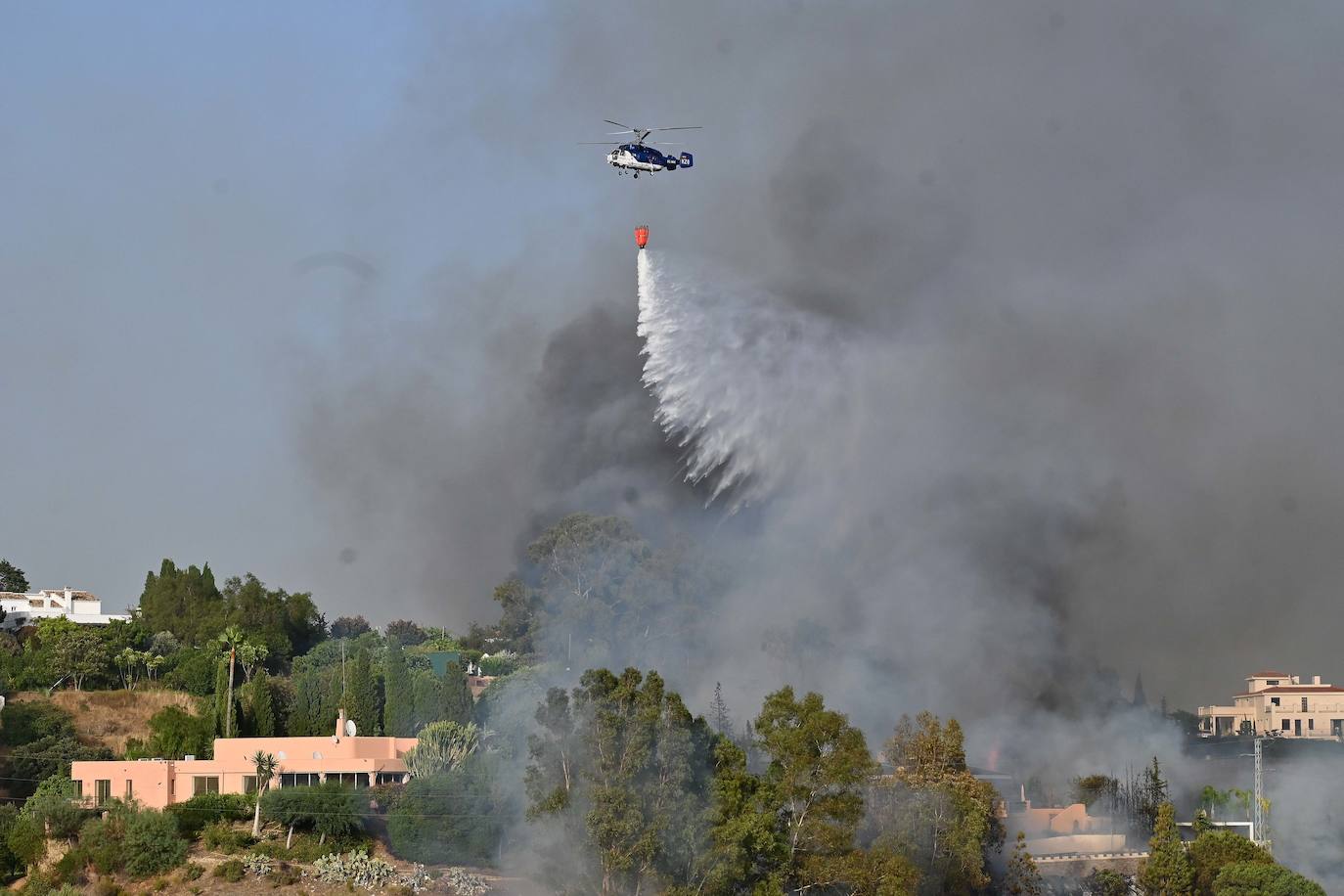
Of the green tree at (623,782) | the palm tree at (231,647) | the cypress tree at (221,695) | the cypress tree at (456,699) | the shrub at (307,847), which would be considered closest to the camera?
the green tree at (623,782)

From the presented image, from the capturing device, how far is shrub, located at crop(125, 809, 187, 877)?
60906mm

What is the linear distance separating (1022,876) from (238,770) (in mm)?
30663

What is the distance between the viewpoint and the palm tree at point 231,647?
75.6 meters

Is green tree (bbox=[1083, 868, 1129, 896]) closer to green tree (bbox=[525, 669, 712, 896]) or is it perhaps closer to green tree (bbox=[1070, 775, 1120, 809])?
green tree (bbox=[1070, 775, 1120, 809])

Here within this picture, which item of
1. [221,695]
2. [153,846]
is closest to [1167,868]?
[153,846]

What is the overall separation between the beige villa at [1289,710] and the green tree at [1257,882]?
49.7 m

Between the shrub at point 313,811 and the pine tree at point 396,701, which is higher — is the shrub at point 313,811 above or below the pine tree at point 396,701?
below

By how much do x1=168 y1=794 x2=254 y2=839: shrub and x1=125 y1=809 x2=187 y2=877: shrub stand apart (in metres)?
1.74

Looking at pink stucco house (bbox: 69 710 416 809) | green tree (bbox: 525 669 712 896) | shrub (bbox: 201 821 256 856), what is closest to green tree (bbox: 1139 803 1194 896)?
green tree (bbox: 525 669 712 896)

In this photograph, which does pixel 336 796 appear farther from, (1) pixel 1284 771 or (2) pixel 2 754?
(1) pixel 1284 771

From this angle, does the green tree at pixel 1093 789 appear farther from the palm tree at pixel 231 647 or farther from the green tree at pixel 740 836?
the palm tree at pixel 231 647

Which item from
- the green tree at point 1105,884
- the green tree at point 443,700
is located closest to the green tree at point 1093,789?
the green tree at point 1105,884

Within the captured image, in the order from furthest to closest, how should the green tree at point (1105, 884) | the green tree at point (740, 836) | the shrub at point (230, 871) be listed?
the green tree at point (1105, 884), the shrub at point (230, 871), the green tree at point (740, 836)

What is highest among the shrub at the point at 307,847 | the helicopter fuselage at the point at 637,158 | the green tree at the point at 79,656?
the helicopter fuselage at the point at 637,158
